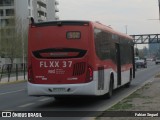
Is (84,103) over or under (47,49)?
under

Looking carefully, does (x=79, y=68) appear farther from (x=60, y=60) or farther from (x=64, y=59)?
(x=60, y=60)

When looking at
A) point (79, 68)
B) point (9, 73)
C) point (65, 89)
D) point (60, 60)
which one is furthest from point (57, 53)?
point (9, 73)

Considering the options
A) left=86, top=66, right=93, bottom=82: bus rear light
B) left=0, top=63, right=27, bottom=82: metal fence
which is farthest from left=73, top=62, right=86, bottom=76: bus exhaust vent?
left=0, top=63, right=27, bottom=82: metal fence

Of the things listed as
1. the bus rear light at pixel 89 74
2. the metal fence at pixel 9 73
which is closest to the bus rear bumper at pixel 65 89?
the bus rear light at pixel 89 74

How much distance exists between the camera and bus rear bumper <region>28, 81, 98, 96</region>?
16920mm

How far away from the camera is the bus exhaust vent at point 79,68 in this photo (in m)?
17.1

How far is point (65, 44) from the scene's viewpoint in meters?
17.3

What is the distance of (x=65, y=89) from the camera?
1698cm

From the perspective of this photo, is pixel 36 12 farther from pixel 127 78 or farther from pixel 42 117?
pixel 42 117

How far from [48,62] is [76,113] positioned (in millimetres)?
2671

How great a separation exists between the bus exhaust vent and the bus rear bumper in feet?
1.44

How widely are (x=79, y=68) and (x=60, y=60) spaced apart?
2.39 ft

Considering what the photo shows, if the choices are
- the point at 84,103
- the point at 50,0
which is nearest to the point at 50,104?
the point at 84,103

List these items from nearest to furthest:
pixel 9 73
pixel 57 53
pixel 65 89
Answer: pixel 65 89, pixel 57 53, pixel 9 73
